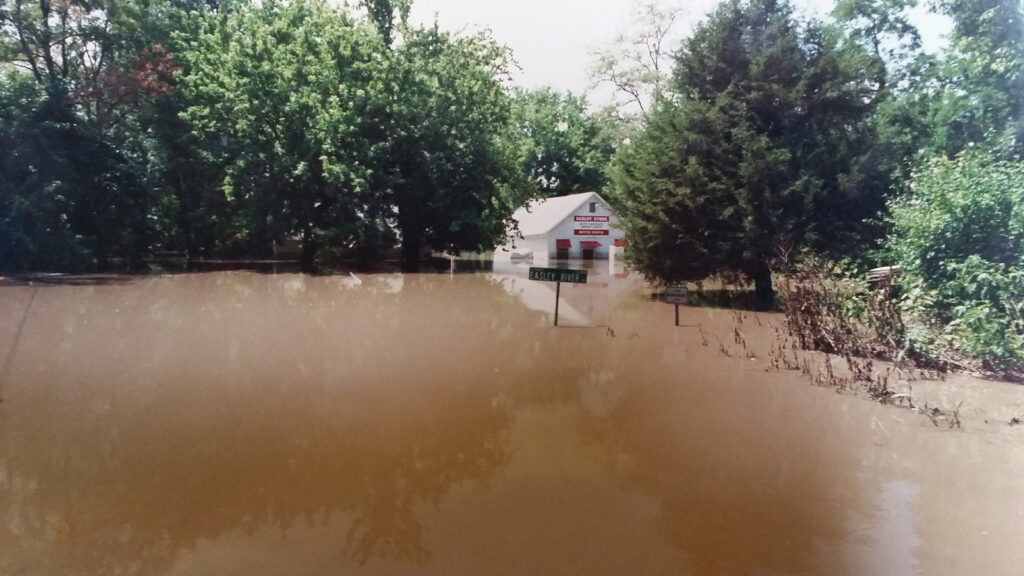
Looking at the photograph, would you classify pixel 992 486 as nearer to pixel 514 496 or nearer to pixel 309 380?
pixel 514 496

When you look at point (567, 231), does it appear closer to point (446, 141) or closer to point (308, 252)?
point (446, 141)

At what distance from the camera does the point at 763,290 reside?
15.8m

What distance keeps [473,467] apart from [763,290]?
11872 millimetres

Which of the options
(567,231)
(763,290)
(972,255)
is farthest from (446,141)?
(972,255)

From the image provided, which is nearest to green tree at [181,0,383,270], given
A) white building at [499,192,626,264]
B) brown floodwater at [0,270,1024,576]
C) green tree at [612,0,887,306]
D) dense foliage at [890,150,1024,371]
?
white building at [499,192,626,264]

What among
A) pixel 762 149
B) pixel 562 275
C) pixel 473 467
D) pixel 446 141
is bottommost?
pixel 473 467

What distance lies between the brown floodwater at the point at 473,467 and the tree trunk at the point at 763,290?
510cm

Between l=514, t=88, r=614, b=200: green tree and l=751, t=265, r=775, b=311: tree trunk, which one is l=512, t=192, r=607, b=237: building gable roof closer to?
l=514, t=88, r=614, b=200: green tree

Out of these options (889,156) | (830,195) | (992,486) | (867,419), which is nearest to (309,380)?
(867,419)

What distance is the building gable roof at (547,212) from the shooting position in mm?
29547

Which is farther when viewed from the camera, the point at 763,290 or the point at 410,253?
the point at 410,253

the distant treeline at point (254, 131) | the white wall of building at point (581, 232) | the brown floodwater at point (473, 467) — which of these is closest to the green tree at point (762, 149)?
the brown floodwater at point (473, 467)

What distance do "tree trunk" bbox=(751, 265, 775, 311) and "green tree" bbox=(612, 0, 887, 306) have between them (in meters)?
0.10

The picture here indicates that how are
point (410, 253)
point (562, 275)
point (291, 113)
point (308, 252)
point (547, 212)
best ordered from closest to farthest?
point (562, 275), point (291, 113), point (308, 252), point (410, 253), point (547, 212)
